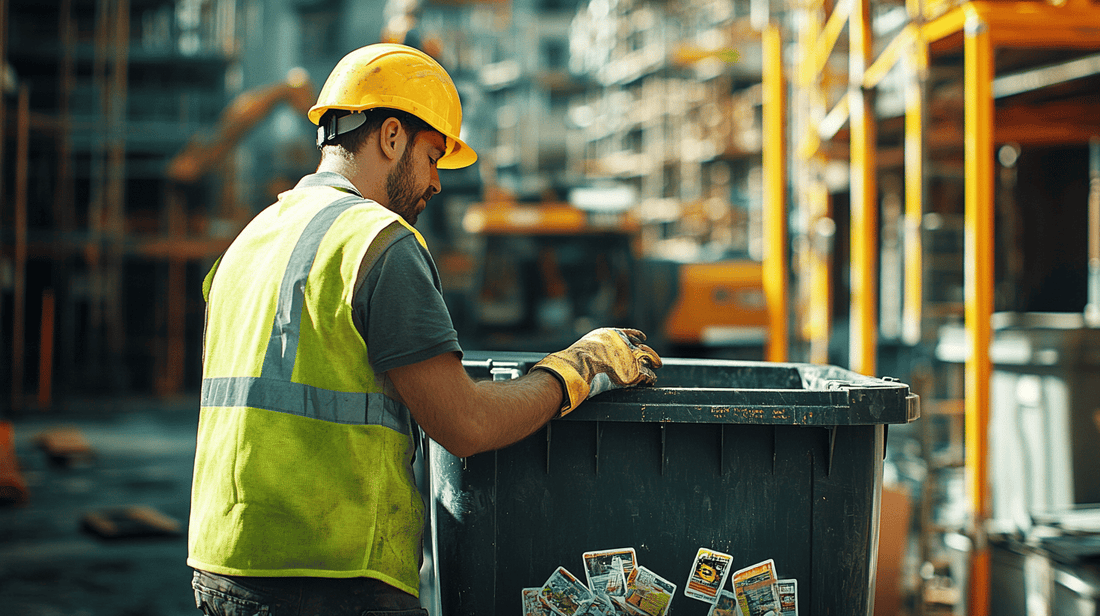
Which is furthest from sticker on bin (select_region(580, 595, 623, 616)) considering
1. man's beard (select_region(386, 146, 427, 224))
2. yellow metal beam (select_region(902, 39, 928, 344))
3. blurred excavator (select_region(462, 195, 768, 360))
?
blurred excavator (select_region(462, 195, 768, 360))

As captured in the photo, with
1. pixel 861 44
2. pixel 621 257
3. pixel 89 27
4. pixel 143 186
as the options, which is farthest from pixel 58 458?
pixel 89 27

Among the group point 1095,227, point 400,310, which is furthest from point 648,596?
point 1095,227

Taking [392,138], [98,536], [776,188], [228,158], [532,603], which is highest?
[228,158]

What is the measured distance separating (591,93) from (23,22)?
1517 centimetres

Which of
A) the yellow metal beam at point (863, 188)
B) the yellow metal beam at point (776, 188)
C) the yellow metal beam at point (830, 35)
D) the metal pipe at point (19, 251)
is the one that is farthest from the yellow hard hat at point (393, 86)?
the metal pipe at point (19, 251)

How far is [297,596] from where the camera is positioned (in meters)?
1.92

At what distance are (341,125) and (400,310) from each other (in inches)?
22.1

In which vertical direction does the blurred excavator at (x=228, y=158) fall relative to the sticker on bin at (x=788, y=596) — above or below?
above

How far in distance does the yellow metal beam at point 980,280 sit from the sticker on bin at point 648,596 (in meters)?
2.44

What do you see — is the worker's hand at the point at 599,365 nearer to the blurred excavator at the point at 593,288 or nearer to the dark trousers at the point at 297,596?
the dark trousers at the point at 297,596

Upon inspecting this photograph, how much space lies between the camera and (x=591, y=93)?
27141mm

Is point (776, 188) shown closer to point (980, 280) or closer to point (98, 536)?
point (980, 280)

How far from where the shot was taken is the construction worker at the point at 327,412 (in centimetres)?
189

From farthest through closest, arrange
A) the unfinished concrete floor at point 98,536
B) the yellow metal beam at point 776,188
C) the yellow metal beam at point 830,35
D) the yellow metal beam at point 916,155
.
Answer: the yellow metal beam at point 776,188 < the yellow metal beam at point 830,35 < the unfinished concrete floor at point 98,536 < the yellow metal beam at point 916,155
